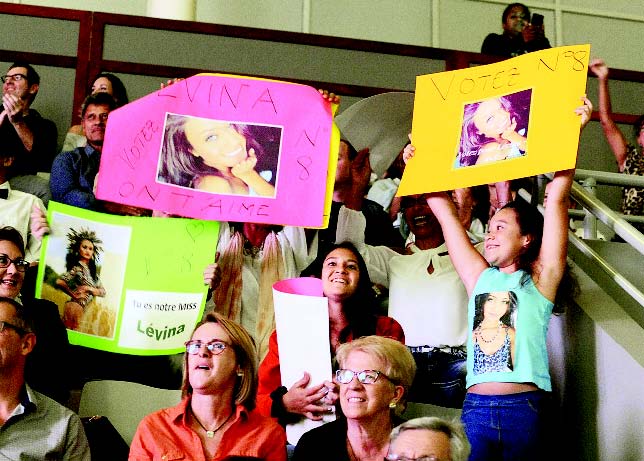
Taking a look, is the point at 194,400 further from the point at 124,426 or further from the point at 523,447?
the point at 523,447

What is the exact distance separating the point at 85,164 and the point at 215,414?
4.62 ft

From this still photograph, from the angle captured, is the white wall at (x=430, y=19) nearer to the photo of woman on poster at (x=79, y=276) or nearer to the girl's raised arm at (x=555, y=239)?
the photo of woman on poster at (x=79, y=276)

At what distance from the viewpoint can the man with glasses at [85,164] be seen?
3236mm

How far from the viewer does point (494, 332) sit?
2.49 metres

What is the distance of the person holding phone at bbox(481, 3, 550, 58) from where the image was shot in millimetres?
5170

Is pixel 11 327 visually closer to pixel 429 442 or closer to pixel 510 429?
pixel 429 442

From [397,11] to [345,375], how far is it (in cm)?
510

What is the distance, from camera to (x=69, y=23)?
4516 millimetres

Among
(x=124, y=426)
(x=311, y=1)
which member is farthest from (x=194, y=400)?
(x=311, y=1)

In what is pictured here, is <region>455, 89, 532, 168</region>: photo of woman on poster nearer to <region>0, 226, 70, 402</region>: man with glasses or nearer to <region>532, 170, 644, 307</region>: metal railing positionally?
<region>532, 170, 644, 307</region>: metal railing

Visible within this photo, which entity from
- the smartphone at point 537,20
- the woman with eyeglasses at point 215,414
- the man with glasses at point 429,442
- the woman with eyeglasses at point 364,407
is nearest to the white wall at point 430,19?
the smartphone at point 537,20

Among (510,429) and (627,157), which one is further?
(627,157)

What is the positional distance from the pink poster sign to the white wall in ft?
11.7

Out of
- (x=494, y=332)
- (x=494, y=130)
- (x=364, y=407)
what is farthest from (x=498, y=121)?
(x=364, y=407)
